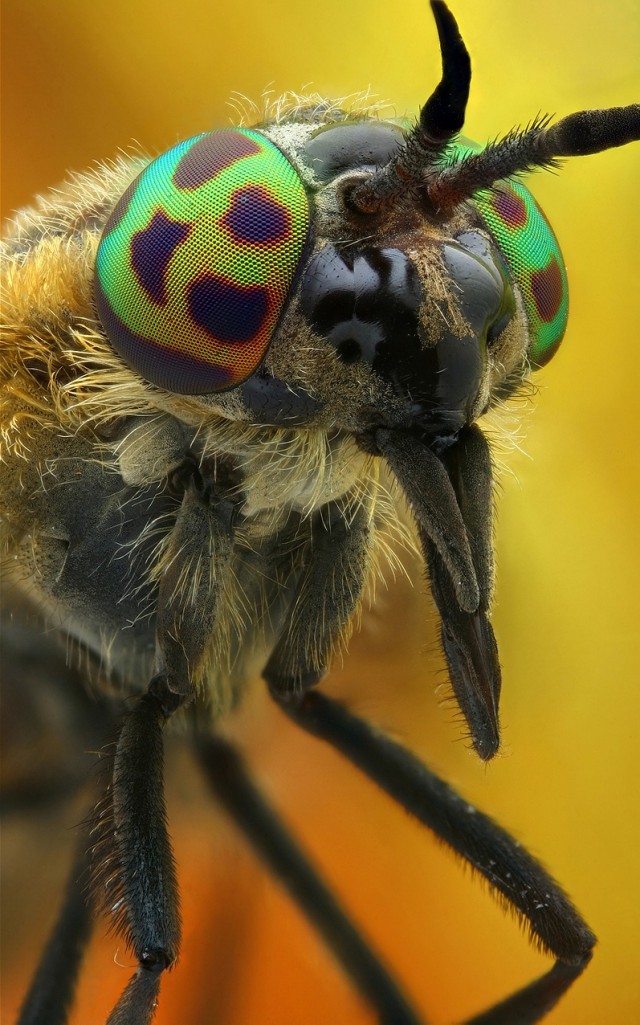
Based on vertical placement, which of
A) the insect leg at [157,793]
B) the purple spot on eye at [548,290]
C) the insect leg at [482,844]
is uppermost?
the purple spot on eye at [548,290]

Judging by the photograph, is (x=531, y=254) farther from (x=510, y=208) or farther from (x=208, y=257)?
(x=208, y=257)

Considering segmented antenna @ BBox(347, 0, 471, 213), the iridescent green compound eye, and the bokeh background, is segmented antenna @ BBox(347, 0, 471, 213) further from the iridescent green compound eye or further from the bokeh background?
the bokeh background

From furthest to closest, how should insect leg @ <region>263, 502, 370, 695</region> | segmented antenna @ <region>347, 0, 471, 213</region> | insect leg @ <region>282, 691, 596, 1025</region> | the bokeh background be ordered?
the bokeh background → insect leg @ <region>282, 691, 596, 1025</region> → insect leg @ <region>263, 502, 370, 695</region> → segmented antenna @ <region>347, 0, 471, 213</region>

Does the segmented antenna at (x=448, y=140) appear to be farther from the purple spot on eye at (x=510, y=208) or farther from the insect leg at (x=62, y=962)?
the insect leg at (x=62, y=962)

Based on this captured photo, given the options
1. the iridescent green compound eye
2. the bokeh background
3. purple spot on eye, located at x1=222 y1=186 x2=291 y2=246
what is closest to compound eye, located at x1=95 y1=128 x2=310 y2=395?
purple spot on eye, located at x1=222 y1=186 x2=291 y2=246

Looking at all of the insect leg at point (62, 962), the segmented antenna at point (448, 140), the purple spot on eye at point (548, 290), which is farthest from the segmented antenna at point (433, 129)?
the insect leg at point (62, 962)

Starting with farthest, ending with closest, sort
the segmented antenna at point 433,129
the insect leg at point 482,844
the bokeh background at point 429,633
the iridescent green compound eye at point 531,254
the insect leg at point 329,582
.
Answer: the bokeh background at point 429,633, the insect leg at point 482,844, the insect leg at point 329,582, the iridescent green compound eye at point 531,254, the segmented antenna at point 433,129

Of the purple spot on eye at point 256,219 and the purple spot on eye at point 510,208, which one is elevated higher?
the purple spot on eye at point 510,208

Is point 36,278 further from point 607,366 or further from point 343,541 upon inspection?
point 607,366
